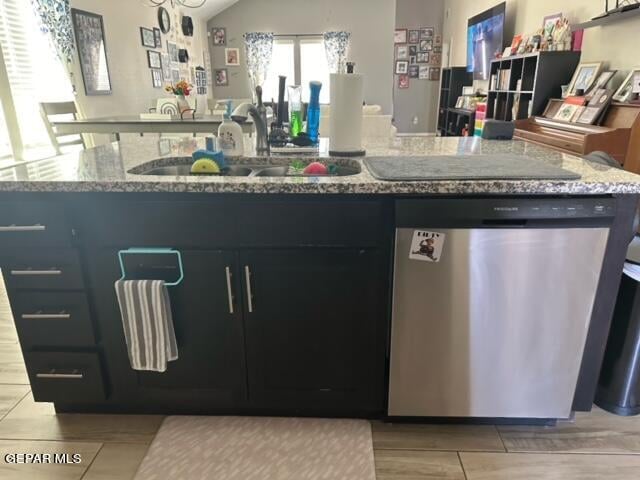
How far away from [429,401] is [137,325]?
0.99 metres

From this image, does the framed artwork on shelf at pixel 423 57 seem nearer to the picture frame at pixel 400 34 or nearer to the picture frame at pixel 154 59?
the picture frame at pixel 400 34

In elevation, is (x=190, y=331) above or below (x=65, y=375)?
above

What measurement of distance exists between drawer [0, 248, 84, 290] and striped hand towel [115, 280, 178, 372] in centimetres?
17

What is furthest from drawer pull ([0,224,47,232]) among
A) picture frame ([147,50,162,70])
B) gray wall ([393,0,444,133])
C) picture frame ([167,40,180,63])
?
gray wall ([393,0,444,133])

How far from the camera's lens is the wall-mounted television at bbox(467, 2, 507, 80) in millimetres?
5699

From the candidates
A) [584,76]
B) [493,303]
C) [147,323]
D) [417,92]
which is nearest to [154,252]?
[147,323]

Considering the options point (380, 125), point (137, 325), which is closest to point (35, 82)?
point (380, 125)

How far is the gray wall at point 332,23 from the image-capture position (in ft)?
26.1

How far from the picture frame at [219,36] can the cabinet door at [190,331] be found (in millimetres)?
7862

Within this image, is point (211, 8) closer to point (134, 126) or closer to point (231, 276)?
point (134, 126)

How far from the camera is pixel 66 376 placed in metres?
1.49

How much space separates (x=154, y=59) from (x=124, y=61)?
86 cm

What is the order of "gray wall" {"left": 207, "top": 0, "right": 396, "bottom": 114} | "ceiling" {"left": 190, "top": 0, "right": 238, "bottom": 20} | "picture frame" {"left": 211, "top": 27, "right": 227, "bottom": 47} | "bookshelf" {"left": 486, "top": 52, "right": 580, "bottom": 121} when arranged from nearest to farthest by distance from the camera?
"bookshelf" {"left": 486, "top": 52, "right": 580, "bottom": 121} → "ceiling" {"left": 190, "top": 0, "right": 238, "bottom": 20} → "gray wall" {"left": 207, "top": 0, "right": 396, "bottom": 114} → "picture frame" {"left": 211, "top": 27, "right": 227, "bottom": 47}

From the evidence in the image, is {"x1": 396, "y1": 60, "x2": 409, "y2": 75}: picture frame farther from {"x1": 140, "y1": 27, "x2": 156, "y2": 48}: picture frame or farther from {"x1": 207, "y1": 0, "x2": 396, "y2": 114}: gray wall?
{"x1": 140, "y1": 27, "x2": 156, "y2": 48}: picture frame
